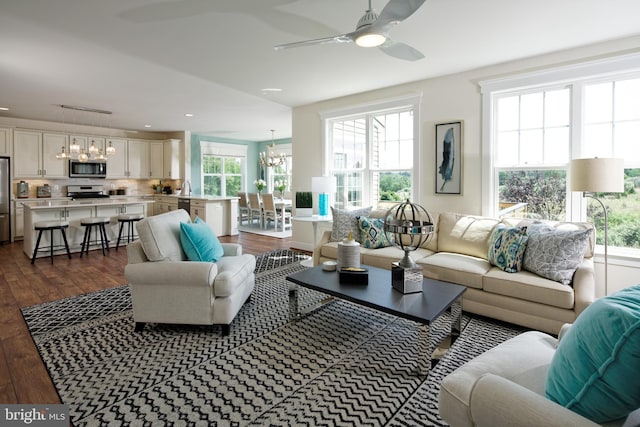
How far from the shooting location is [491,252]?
10.4ft

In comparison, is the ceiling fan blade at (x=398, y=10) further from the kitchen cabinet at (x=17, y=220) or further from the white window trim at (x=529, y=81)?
the kitchen cabinet at (x=17, y=220)

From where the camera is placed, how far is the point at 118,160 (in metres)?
8.33

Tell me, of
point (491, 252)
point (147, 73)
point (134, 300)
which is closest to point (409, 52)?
point (491, 252)

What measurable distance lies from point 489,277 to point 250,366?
6.95 ft

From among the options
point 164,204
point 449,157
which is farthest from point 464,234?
point 164,204

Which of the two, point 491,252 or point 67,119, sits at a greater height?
point 67,119

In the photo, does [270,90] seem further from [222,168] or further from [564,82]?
[222,168]

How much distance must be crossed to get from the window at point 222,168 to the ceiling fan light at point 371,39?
8256 millimetres

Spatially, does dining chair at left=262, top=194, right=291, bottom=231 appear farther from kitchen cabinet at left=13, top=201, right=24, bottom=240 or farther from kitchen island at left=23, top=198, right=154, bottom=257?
kitchen cabinet at left=13, top=201, right=24, bottom=240

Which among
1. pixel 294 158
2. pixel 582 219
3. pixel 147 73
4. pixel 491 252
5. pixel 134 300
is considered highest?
pixel 147 73

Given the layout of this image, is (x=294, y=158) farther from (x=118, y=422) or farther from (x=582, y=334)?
(x=582, y=334)

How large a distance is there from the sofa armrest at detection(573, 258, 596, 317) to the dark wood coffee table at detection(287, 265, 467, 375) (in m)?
0.87

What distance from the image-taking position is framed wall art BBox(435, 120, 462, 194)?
13.7 feet

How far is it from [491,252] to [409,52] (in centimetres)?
197
